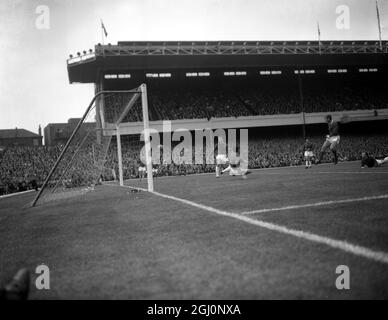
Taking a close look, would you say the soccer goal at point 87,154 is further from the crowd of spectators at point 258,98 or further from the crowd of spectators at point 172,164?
the crowd of spectators at point 258,98

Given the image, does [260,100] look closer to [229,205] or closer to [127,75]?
[127,75]

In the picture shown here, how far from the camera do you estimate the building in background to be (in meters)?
80.1

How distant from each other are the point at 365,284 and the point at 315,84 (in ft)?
158

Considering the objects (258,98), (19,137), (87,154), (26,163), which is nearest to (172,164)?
(26,163)

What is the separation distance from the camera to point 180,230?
169 inches

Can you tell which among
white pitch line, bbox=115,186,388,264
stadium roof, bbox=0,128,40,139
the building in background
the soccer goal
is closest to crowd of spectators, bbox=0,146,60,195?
the soccer goal

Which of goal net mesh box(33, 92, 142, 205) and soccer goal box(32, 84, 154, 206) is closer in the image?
soccer goal box(32, 84, 154, 206)

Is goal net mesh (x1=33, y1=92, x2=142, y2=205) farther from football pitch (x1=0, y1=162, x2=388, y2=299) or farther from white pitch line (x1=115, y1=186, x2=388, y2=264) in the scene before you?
white pitch line (x1=115, y1=186, x2=388, y2=264)

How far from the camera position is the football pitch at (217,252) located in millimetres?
2354

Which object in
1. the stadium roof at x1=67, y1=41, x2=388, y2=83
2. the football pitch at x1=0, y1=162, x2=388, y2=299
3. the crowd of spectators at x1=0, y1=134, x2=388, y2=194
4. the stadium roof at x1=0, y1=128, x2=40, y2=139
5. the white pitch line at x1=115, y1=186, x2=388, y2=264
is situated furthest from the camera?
the stadium roof at x1=0, y1=128, x2=40, y2=139

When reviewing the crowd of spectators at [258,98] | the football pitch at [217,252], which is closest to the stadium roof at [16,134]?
the crowd of spectators at [258,98]

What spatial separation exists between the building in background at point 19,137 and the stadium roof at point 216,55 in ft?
160

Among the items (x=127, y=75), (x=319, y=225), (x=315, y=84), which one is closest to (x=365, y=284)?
(x=319, y=225)
